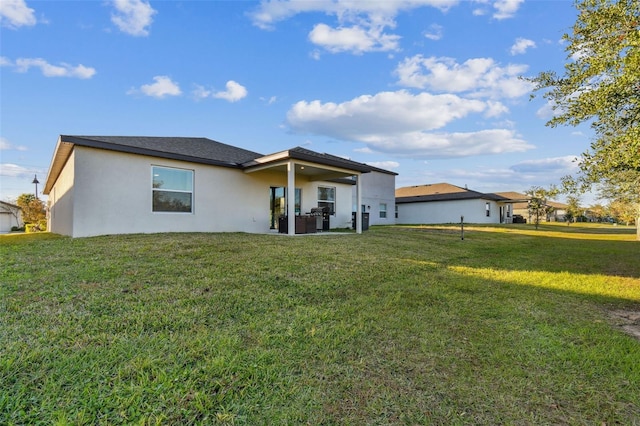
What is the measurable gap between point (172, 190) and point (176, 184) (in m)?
0.24

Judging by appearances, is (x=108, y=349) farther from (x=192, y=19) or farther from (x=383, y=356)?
(x=192, y=19)

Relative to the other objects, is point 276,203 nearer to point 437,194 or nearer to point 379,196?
point 379,196

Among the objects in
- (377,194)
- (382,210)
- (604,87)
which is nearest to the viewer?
(604,87)

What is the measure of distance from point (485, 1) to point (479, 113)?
7.42 m

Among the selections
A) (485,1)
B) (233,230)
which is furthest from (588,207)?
(233,230)

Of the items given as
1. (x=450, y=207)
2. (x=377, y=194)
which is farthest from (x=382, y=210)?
(x=450, y=207)

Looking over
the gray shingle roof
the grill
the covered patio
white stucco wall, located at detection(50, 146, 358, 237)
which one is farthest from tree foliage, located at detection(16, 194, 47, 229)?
the grill

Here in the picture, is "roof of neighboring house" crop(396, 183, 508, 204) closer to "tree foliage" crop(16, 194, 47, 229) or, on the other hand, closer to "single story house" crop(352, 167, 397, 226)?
"single story house" crop(352, 167, 397, 226)

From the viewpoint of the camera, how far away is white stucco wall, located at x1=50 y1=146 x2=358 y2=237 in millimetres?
8734

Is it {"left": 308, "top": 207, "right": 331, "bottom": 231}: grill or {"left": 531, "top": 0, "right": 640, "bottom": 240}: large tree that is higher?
{"left": 531, "top": 0, "right": 640, "bottom": 240}: large tree

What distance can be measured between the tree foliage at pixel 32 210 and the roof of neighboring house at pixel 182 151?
1932cm

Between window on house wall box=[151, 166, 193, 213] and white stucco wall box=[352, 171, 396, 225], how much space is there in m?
15.7

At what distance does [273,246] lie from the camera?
7.68 m

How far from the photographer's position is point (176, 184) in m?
10.4
